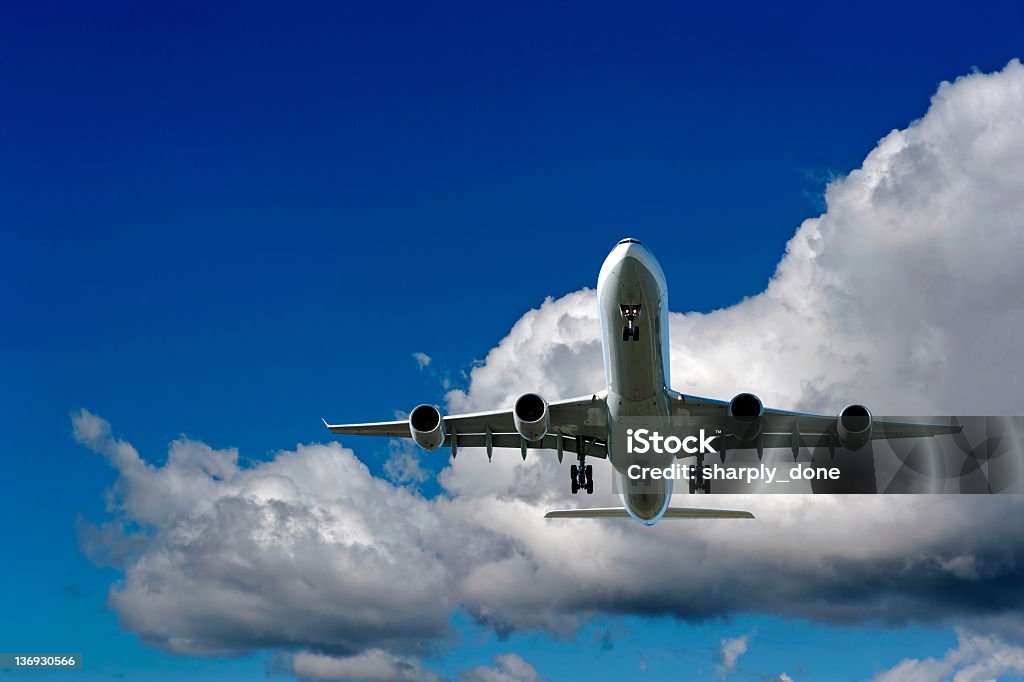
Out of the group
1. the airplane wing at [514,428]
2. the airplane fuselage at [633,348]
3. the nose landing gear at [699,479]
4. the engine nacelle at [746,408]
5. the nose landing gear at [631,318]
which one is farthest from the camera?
the nose landing gear at [699,479]

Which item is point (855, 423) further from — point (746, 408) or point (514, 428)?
point (514, 428)

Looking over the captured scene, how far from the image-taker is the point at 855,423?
37344 millimetres

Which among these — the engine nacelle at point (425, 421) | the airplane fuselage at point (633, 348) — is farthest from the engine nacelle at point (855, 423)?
the engine nacelle at point (425, 421)

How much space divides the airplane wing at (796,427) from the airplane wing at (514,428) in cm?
337

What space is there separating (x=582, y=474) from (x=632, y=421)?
22.3 ft

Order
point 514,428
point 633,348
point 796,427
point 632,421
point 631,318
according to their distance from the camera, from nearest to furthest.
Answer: point 631,318
point 633,348
point 632,421
point 796,427
point 514,428

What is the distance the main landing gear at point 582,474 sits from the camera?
42406mm

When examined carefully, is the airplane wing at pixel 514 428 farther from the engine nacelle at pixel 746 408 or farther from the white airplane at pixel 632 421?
the engine nacelle at pixel 746 408

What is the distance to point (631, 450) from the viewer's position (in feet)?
125

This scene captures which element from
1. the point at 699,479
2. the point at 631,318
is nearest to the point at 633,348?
the point at 631,318

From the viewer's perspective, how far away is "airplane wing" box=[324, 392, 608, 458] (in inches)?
1585

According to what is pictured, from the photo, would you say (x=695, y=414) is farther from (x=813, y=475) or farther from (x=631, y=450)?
(x=813, y=475)

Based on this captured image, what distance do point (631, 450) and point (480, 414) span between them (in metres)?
6.29

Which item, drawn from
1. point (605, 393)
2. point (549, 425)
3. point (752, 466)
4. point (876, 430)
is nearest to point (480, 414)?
point (549, 425)
